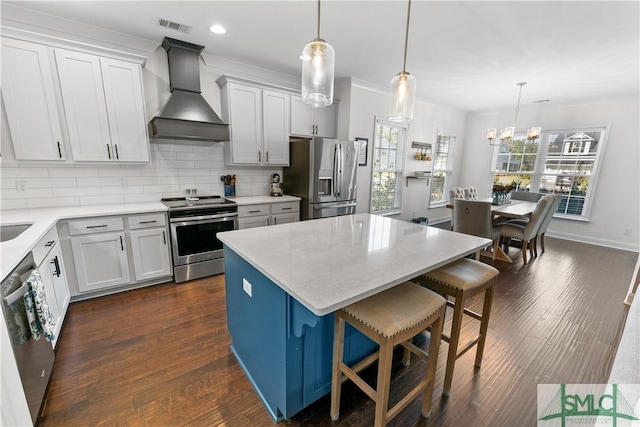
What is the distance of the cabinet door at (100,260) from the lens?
246 cm

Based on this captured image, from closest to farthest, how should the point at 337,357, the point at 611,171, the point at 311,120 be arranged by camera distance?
the point at 337,357
the point at 311,120
the point at 611,171

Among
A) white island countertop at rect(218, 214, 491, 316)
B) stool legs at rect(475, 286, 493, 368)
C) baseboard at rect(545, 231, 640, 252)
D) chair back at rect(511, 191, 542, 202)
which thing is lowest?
baseboard at rect(545, 231, 640, 252)

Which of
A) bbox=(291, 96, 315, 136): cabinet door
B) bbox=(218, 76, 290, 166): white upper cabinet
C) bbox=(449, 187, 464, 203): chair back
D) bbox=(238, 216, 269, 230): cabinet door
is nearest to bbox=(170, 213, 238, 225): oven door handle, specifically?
bbox=(238, 216, 269, 230): cabinet door

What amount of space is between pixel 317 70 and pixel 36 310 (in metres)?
1.97

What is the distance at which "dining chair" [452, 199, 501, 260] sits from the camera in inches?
141

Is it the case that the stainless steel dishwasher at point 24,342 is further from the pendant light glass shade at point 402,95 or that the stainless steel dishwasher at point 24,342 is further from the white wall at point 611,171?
the white wall at point 611,171

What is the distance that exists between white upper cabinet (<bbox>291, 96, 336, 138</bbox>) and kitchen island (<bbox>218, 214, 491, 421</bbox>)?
245cm

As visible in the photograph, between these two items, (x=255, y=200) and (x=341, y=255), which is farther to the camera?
(x=255, y=200)

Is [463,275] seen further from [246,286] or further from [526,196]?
[526,196]

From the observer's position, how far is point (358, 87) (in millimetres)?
4184

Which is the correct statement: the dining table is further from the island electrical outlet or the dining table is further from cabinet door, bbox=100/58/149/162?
cabinet door, bbox=100/58/149/162

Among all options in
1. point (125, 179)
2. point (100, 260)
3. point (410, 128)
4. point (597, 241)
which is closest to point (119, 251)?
point (100, 260)

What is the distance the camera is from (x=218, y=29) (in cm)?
266

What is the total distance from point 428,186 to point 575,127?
279 centimetres
